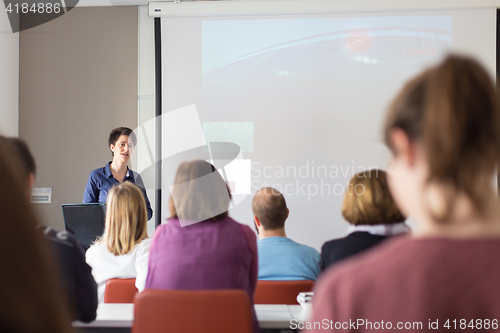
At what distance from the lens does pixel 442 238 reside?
0.47m

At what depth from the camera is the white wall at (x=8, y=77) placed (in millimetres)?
3922

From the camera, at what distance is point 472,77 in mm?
491

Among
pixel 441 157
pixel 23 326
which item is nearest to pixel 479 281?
pixel 441 157

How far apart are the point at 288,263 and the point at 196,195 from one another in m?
0.64

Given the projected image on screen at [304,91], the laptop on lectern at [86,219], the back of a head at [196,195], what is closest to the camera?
the back of a head at [196,195]

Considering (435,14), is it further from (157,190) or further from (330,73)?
(157,190)

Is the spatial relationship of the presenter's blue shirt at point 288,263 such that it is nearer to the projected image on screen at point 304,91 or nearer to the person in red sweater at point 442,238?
the person in red sweater at point 442,238

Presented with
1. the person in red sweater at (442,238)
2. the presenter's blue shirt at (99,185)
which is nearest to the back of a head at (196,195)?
the person in red sweater at (442,238)

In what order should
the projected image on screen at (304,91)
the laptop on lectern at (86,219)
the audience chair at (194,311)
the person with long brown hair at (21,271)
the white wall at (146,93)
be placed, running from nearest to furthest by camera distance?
the person with long brown hair at (21,271) < the audience chair at (194,311) < the laptop on lectern at (86,219) < the projected image on screen at (304,91) < the white wall at (146,93)

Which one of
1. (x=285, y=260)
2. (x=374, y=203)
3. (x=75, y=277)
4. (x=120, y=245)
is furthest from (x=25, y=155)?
(x=285, y=260)

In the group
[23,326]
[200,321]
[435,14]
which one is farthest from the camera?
[435,14]

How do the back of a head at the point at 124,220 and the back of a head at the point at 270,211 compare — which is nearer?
the back of a head at the point at 124,220

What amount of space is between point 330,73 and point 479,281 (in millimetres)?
3597

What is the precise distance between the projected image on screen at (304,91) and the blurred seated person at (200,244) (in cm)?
228
